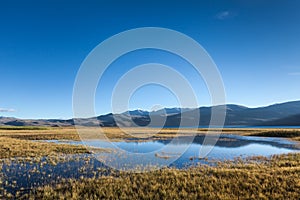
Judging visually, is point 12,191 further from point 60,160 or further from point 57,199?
point 60,160

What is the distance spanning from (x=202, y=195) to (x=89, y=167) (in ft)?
36.8

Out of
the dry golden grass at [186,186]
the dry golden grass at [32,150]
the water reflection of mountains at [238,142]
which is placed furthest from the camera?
the water reflection of mountains at [238,142]

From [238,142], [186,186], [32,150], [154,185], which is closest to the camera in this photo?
[186,186]

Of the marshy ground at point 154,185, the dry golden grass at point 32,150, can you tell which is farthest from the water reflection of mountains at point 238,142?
the marshy ground at point 154,185

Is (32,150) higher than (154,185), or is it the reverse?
(32,150)

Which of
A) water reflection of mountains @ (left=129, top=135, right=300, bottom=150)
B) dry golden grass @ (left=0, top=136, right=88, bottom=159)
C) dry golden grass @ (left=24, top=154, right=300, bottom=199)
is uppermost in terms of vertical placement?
dry golden grass @ (left=0, top=136, right=88, bottom=159)

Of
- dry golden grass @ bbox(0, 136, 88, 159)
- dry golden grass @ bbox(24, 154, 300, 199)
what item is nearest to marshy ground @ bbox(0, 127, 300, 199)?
dry golden grass @ bbox(24, 154, 300, 199)

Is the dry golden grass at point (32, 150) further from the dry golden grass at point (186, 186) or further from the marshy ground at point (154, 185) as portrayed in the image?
the dry golden grass at point (186, 186)

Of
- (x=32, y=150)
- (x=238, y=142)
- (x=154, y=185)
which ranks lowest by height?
(x=238, y=142)

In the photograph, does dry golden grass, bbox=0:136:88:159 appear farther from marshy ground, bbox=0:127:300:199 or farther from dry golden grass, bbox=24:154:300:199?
dry golden grass, bbox=24:154:300:199

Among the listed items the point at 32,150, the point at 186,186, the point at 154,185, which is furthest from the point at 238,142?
the point at 32,150

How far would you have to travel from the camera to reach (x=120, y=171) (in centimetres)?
1834

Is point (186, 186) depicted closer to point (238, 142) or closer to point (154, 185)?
point (154, 185)

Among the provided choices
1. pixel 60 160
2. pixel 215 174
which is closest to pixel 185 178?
pixel 215 174
